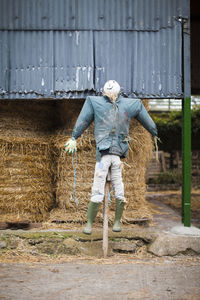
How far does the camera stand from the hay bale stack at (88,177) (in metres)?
5.23

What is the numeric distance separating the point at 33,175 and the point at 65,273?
187cm

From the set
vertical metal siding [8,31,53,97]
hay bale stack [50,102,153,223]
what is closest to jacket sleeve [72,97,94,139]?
hay bale stack [50,102,153,223]

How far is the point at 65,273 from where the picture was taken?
12.7ft

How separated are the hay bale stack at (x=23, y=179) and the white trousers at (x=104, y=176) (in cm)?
129

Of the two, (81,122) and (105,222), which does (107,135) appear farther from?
(105,222)

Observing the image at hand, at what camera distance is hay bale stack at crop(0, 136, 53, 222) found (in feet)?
17.2

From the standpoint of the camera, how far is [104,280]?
12.0 ft

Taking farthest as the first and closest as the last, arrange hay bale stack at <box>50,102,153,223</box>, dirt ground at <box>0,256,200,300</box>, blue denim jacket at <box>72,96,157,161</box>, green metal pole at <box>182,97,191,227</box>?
hay bale stack at <box>50,102,153,223</box>
green metal pole at <box>182,97,191,227</box>
blue denim jacket at <box>72,96,157,161</box>
dirt ground at <box>0,256,200,300</box>

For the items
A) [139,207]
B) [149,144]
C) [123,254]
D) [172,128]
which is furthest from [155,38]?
[172,128]

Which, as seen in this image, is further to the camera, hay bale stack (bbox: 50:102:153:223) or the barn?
hay bale stack (bbox: 50:102:153:223)

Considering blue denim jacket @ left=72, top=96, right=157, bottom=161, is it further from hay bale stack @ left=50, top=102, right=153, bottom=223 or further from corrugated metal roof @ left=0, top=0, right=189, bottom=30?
corrugated metal roof @ left=0, top=0, right=189, bottom=30

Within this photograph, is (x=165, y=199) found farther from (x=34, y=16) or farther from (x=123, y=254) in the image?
(x=34, y=16)

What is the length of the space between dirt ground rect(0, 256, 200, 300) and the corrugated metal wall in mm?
2113

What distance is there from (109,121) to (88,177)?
1.12m
